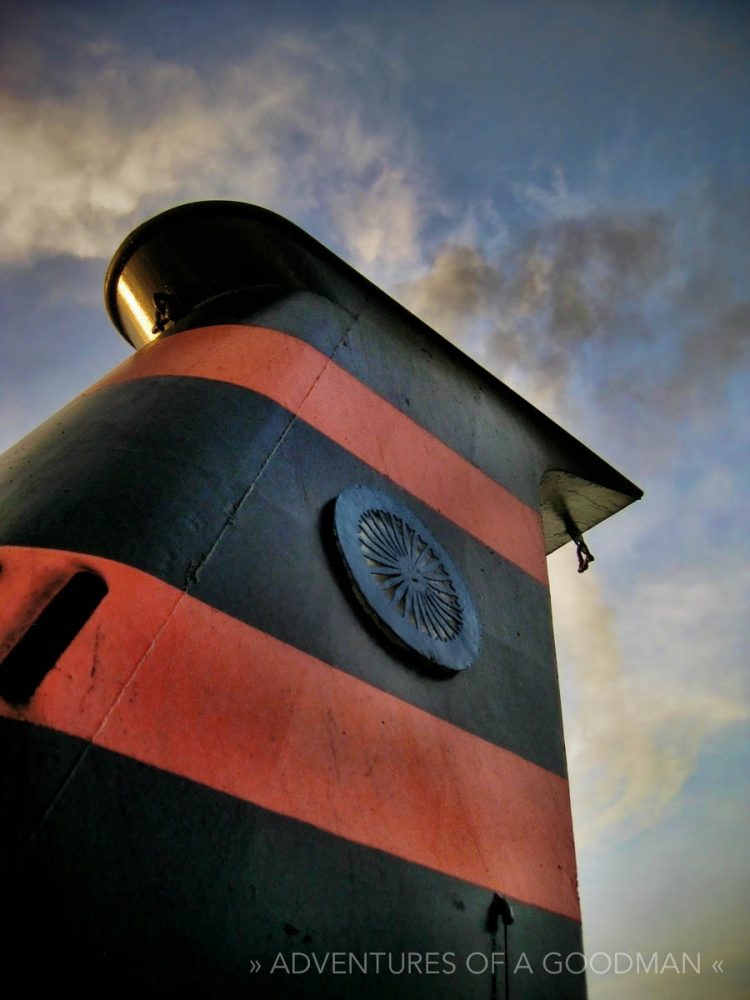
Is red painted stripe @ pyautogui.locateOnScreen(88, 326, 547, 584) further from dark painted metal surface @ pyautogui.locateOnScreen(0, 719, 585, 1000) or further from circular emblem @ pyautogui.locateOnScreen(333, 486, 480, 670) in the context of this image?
dark painted metal surface @ pyautogui.locateOnScreen(0, 719, 585, 1000)

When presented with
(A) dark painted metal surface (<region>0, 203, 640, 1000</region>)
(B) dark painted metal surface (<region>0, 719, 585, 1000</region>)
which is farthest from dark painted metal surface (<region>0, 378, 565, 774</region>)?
(B) dark painted metal surface (<region>0, 719, 585, 1000</region>)

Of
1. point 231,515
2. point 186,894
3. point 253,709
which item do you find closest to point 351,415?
point 231,515

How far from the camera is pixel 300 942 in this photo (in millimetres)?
2051

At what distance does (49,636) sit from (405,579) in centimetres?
190

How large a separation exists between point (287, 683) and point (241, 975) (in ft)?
3.25

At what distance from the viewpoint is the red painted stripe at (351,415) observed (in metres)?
3.47

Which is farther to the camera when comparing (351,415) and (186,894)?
(351,415)

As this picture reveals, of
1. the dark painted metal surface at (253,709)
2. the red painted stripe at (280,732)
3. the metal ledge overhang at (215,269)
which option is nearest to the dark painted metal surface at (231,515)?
the dark painted metal surface at (253,709)

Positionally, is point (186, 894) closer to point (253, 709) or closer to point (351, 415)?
point (253, 709)

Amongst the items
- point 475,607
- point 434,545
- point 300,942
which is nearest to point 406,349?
point 434,545

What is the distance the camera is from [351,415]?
3812 mm

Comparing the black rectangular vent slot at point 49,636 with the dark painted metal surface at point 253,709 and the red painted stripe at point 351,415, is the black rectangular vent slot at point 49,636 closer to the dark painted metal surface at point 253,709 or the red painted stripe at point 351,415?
the dark painted metal surface at point 253,709

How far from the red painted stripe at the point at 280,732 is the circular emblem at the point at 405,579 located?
0.39 meters

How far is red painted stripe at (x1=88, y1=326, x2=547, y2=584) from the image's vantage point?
347 cm
